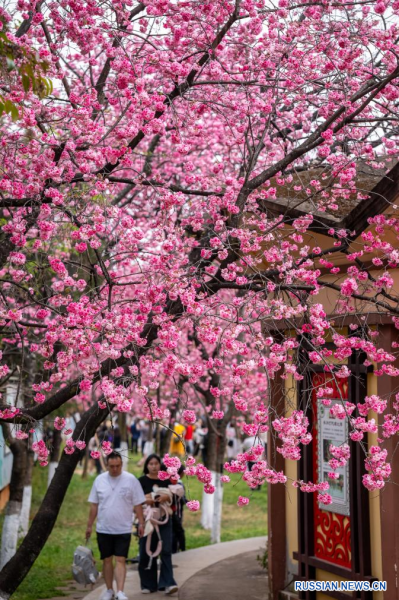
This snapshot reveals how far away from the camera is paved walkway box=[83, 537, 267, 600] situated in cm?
891

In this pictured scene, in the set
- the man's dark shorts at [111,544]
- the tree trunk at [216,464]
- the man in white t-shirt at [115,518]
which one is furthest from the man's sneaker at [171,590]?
the tree trunk at [216,464]

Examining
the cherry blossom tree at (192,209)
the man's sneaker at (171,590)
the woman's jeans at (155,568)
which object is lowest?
the man's sneaker at (171,590)

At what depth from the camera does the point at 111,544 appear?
27.2ft

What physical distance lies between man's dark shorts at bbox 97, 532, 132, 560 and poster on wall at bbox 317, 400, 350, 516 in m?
2.33

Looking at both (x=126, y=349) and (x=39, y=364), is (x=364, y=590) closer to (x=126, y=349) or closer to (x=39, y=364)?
(x=126, y=349)

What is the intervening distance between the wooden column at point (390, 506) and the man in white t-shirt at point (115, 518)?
3027 mm

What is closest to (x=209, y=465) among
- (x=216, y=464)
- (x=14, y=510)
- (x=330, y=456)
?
(x=216, y=464)

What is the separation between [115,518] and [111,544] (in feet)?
1.08

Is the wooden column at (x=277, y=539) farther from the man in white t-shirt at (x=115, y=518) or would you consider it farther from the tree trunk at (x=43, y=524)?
the tree trunk at (x=43, y=524)

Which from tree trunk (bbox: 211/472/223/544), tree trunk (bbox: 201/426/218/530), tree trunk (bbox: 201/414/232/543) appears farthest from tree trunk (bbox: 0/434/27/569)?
tree trunk (bbox: 211/472/223/544)

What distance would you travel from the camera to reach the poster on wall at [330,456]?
7.38 metres

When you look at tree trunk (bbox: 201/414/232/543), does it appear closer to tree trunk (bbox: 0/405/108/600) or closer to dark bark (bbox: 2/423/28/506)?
dark bark (bbox: 2/423/28/506)

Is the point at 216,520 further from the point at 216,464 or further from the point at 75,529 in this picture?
the point at 75,529

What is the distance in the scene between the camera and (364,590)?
6.76 meters
